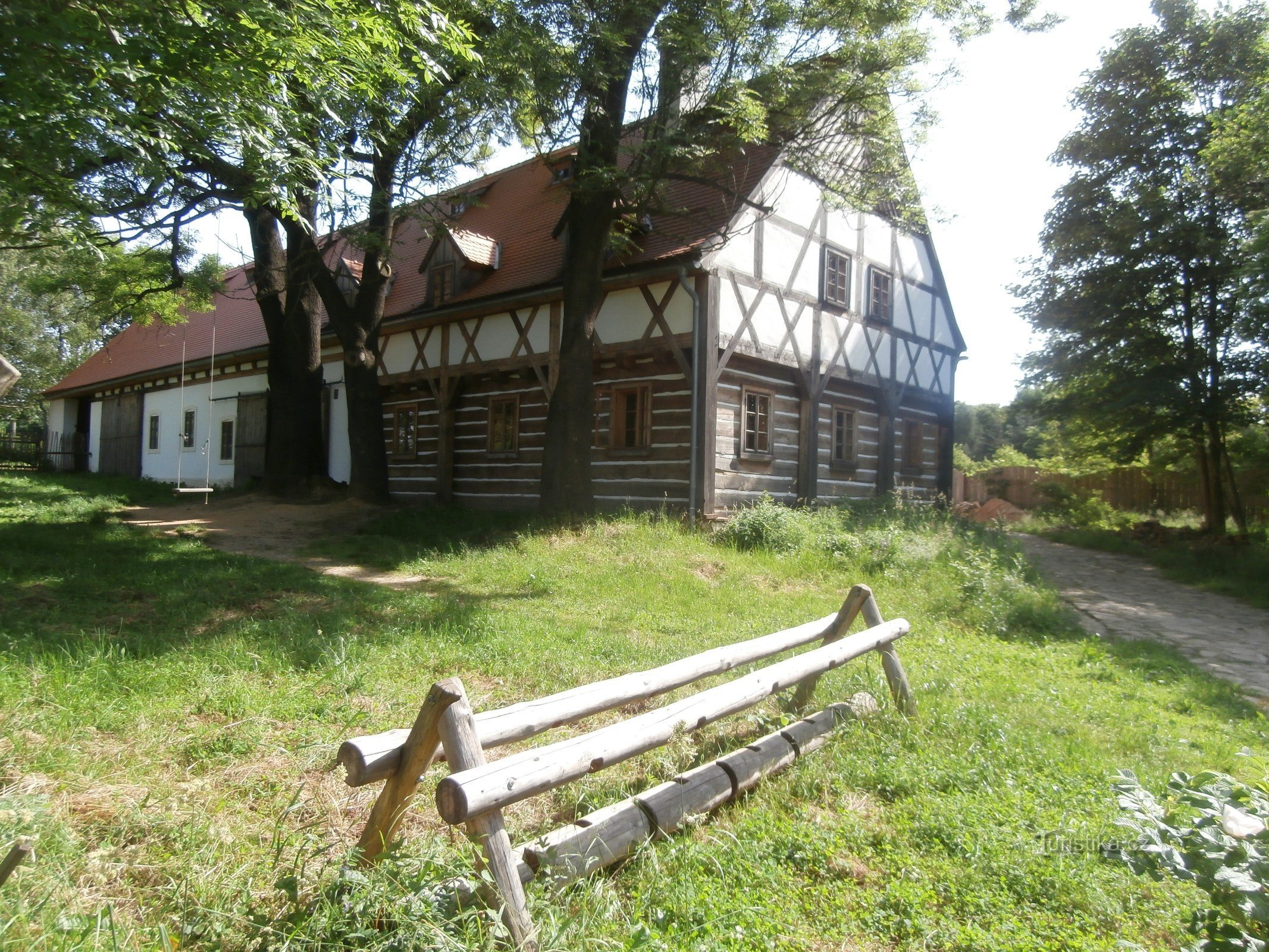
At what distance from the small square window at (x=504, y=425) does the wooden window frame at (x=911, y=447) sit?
8294mm

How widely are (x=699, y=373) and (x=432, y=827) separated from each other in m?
9.48

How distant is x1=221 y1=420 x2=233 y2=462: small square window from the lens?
848 inches

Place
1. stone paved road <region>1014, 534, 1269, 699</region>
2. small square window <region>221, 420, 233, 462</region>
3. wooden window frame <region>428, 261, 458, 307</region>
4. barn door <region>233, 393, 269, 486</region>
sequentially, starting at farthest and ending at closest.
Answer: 1. small square window <region>221, 420, 233, 462</region>
2. barn door <region>233, 393, 269, 486</region>
3. wooden window frame <region>428, 261, 458, 307</region>
4. stone paved road <region>1014, 534, 1269, 699</region>

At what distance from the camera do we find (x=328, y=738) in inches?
169

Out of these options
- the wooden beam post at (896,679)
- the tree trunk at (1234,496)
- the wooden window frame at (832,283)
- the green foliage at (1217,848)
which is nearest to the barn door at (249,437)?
the wooden window frame at (832,283)

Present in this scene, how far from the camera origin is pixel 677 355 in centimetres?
1249

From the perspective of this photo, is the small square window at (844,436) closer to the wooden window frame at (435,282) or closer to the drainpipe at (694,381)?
the drainpipe at (694,381)

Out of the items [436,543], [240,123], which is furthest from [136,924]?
[436,543]

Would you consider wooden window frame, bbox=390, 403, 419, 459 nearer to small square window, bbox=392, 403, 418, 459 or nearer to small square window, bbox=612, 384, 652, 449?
small square window, bbox=392, 403, 418, 459

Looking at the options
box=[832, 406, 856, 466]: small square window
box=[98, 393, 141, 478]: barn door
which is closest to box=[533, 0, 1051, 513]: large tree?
box=[832, 406, 856, 466]: small square window

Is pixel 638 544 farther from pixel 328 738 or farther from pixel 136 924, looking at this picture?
pixel 136 924

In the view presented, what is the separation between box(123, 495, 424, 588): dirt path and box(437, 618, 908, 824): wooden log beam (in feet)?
18.0

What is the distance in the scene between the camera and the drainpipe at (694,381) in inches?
482

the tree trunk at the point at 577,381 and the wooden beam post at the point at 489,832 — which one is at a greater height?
the tree trunk at the point at 577,381
